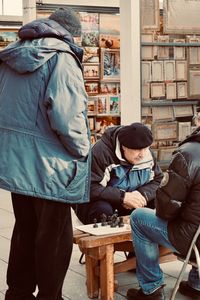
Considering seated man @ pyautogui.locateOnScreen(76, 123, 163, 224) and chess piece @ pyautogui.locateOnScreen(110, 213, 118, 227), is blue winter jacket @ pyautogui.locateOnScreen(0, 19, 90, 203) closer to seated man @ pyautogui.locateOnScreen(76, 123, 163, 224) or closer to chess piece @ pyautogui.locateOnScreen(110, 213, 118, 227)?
chess piece @ pyautogui.locateOnScreen(110, 213, 118, 227)

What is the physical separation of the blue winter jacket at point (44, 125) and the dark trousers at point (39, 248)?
15 cm

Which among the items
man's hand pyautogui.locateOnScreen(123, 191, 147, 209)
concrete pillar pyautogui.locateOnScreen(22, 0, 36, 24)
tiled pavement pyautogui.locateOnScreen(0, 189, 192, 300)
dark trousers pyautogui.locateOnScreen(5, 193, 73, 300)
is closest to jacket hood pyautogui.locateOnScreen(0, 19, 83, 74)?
dark trousers pyautogui.locateOnScreen(5, 193, 73, 300)

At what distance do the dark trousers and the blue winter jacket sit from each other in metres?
0.15

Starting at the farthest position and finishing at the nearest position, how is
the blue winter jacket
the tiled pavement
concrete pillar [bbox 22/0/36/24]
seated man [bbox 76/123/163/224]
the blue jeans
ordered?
concrete pillar [bbox 22/0/36/24]
seated man [bbox 76/123/163/224]
the tiled pavement
the blue jeans
the blue winter jacket

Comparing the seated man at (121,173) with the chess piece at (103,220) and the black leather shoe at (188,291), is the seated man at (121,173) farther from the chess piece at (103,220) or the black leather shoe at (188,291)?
the black leather shoe at (188,291)

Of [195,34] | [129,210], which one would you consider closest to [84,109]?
[129,210]

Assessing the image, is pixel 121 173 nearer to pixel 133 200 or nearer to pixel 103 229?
pixel 133 200

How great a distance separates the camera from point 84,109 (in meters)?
3.91

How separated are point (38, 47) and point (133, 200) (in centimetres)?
173

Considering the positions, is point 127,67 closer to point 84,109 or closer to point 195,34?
point 195,34

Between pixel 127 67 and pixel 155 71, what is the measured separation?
478 mm

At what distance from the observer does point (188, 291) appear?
484cm

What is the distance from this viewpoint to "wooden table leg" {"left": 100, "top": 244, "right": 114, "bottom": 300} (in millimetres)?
4485

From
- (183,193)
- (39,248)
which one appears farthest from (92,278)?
(183,193)
